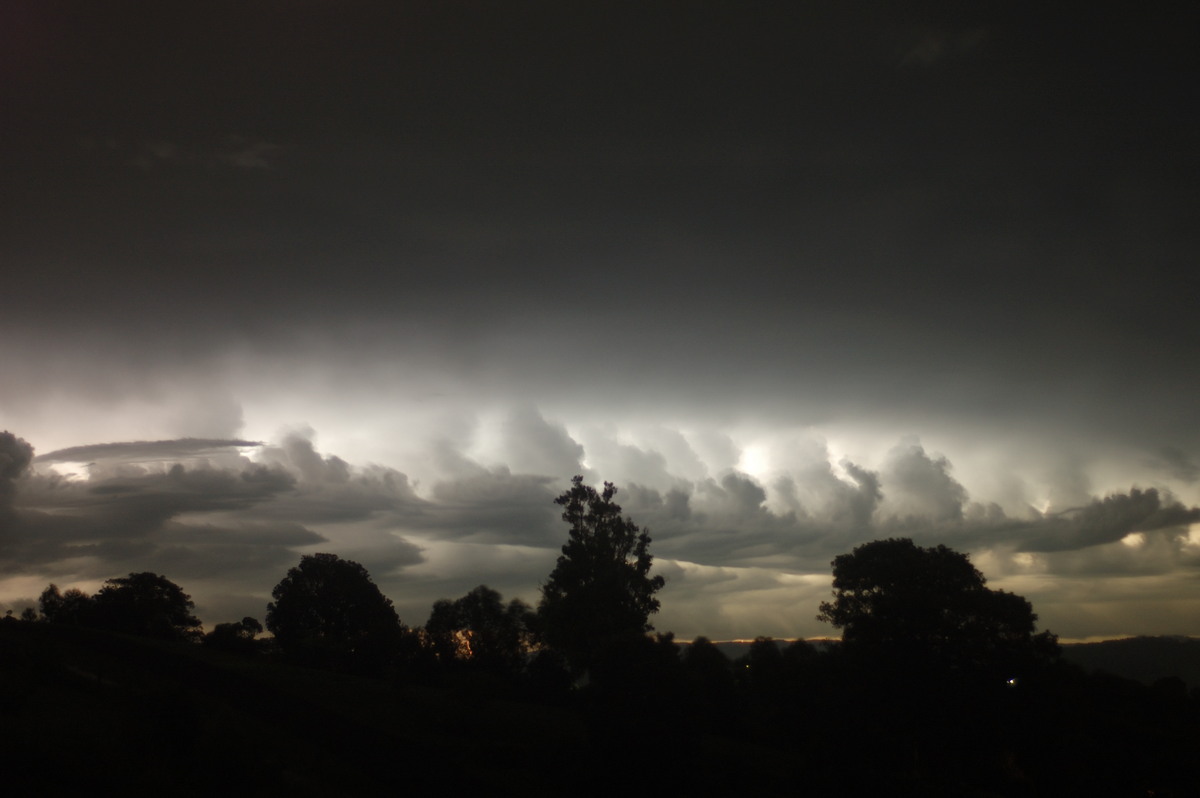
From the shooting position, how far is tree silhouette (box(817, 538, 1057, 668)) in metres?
51.7

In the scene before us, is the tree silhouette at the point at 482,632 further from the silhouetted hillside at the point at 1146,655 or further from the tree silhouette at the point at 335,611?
the silhouetted hillside at the point at 1146,655

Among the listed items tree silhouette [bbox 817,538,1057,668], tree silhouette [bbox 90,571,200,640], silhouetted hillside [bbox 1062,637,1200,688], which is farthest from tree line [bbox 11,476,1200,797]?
silhouetted hillside [bbox 1062,637,1200,688]

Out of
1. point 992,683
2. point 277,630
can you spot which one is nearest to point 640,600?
point 992,683

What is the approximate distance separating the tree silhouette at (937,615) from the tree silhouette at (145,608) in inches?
3805

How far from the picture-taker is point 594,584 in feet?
195

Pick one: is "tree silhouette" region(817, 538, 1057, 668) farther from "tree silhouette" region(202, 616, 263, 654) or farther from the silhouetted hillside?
"tree silhouette" region(202, 616, 263, 654)

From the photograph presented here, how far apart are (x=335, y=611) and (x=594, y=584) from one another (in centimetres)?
5094

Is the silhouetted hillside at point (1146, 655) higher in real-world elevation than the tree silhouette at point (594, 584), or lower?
lower

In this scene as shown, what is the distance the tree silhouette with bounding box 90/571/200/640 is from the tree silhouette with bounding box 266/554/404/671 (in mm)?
24238

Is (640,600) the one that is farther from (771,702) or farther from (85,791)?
(85,791)

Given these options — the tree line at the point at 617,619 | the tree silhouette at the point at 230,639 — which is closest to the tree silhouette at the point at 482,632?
the tree line at the point at 617,619

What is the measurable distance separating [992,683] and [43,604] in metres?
138

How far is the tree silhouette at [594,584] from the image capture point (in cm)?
5831

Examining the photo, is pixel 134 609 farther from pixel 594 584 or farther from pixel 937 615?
pixel 937 615
